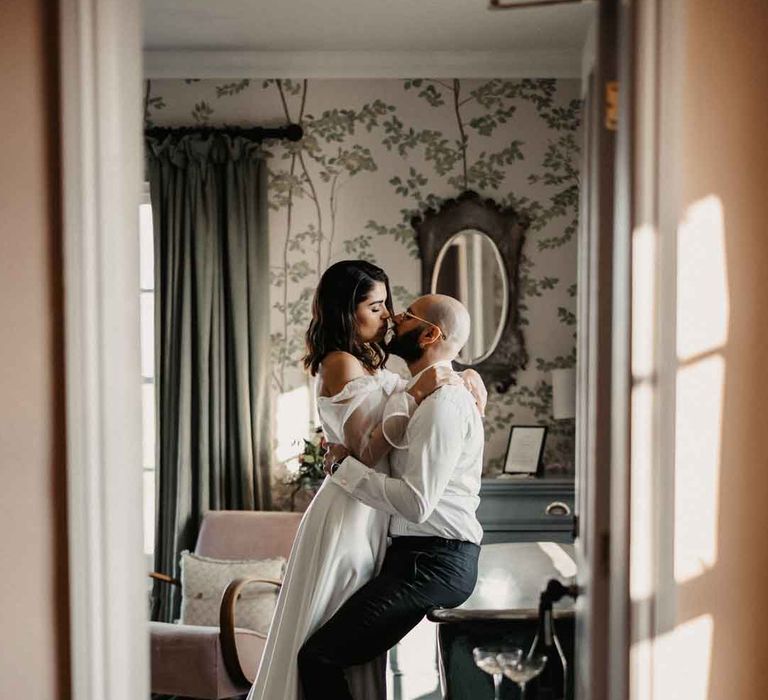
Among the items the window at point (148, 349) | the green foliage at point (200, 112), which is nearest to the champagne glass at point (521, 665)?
the window at point (148, 349)

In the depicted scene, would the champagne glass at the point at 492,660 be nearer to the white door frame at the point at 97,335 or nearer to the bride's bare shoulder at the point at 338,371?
the bride's bare shoulder at the point at 338,371

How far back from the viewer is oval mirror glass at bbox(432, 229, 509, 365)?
5191 millimetres

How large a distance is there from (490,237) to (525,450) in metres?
1.06

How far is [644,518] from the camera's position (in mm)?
1902

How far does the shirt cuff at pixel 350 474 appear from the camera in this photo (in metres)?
2.91

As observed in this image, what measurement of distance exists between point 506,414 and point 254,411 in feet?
4.11

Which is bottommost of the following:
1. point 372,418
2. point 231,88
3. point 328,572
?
point 328,572

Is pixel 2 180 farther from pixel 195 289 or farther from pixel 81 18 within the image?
pixel 195 289

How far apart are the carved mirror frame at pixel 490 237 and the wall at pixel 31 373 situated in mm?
3388

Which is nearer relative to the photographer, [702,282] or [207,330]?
[702,282]

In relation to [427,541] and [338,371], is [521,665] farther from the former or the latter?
[338,371]

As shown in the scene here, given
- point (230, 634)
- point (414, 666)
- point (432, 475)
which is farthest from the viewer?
point (230, 634)

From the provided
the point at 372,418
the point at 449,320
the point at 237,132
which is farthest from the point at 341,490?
the point at 237,132

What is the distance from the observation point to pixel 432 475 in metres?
2.86
